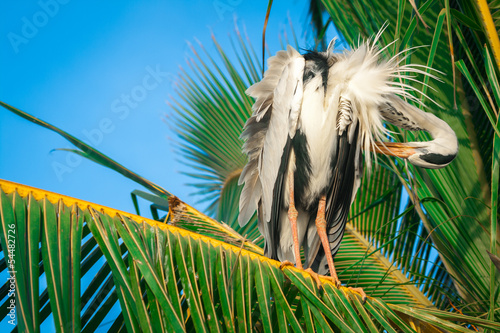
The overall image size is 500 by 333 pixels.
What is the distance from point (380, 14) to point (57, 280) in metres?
1.87

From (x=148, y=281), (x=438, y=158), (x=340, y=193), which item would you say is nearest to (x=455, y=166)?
(x=438, y=158)

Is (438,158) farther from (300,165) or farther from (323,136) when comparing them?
(300,165)

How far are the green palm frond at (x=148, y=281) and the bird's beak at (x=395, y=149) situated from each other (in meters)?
0.87

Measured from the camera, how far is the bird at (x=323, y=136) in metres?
2.14

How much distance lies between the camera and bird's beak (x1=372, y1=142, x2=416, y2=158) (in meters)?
2.11

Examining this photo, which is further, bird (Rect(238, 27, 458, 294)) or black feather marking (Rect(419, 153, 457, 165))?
bird (Rect(238, 27, 458, 294))

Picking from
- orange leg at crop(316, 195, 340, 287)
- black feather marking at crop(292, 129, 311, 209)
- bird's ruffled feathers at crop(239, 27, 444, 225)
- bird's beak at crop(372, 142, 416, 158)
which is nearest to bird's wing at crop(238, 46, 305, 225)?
bird's ruffled feathers at crop(239, 27, 444, 225)

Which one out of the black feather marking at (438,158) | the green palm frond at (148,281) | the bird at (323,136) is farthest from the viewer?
the bird at (323,136)

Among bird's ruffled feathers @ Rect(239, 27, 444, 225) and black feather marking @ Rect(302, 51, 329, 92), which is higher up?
black feather marking @ Rect(302, 51, 329, 92)

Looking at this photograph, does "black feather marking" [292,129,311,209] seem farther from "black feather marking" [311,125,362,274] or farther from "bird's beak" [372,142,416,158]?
"bird's beak" [372,142,416,158]

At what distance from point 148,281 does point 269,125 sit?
136 centimetres

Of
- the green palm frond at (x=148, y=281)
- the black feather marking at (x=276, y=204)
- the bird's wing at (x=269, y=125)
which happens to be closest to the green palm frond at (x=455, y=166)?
the bird's wing at (x=269, y=125)

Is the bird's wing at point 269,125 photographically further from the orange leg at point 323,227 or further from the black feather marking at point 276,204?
the orange leg at point 323,227

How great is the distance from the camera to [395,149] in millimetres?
2154
